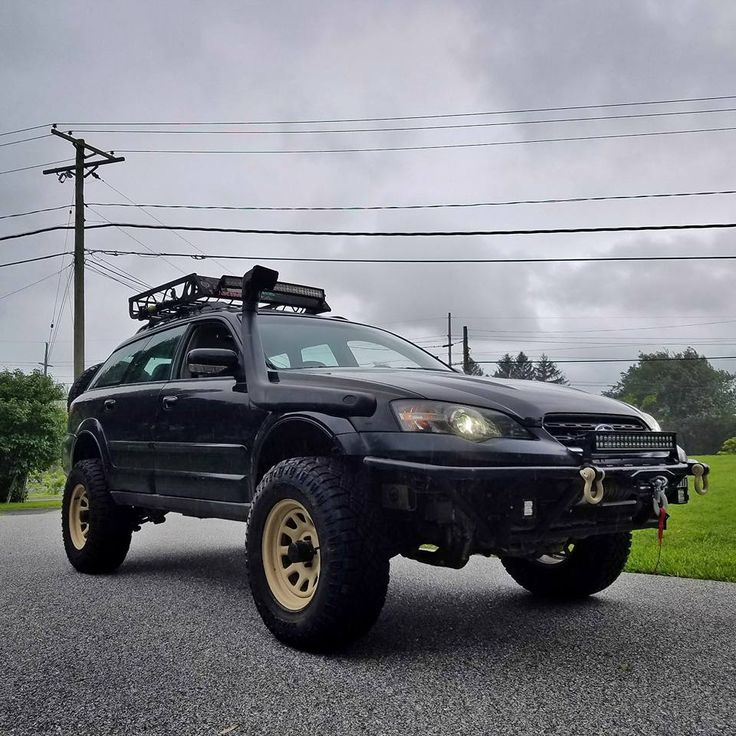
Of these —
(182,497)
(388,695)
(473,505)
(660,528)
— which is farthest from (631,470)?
(182,497)

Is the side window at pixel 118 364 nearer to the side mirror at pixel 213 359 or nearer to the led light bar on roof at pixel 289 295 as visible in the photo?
the led light bar on roof at pixel 289 295

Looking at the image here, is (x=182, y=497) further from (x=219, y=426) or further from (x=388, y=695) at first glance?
(x=388, y=695)

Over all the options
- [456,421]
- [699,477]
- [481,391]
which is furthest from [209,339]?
[699,477]

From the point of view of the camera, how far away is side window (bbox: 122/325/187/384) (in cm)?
554

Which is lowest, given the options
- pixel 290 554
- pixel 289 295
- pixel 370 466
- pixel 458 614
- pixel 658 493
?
pixel 458 614

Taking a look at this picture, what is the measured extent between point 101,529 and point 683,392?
92.0 meters

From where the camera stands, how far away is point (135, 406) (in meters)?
5.55

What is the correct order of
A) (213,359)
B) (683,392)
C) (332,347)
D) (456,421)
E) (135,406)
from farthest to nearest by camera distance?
(683,392), (135,406), (332,347), (213,359), (456,421)

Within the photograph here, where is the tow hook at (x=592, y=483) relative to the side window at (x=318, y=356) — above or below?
below

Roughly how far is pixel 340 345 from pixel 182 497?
4.85ft

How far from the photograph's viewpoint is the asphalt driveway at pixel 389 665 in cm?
272

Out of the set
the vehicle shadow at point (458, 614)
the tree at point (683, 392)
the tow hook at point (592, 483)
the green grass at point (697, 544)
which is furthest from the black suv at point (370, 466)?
the tree at point (683, 392)

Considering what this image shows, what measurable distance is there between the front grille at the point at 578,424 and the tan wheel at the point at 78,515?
4126 mm

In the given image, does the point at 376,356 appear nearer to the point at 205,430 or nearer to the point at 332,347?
the point at 332,347
